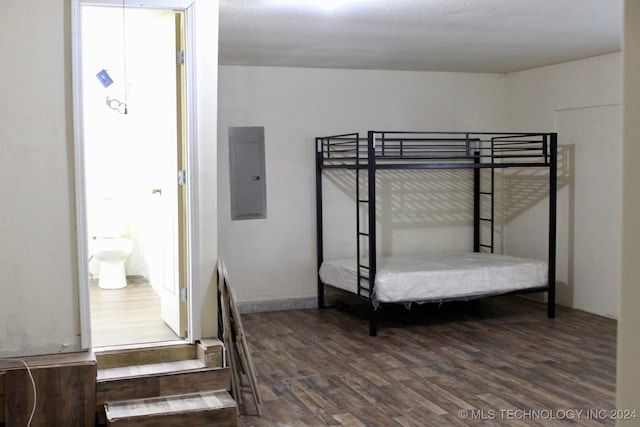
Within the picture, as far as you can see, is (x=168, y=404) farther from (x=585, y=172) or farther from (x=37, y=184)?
(x=585, y=172)

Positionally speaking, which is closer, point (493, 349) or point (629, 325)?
point (629, 325)

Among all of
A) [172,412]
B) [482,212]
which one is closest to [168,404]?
[172,412]

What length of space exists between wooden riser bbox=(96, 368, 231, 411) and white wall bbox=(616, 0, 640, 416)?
7.98 feet

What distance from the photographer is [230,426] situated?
3791 mm

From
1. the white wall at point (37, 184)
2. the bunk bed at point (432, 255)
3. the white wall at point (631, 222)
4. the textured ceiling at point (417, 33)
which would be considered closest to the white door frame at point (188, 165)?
the white wall at point (37, 184)

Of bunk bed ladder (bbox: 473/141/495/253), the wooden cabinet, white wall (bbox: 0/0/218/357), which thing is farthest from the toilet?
bunk bed ladder (bbox: 473/141/495/253)

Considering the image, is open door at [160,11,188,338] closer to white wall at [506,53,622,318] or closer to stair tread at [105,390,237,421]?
stair tread at [105,390,237,421]

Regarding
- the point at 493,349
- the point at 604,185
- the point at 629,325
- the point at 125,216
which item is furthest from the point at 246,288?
the point at 629,325

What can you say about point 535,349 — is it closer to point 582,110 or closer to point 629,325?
point 582,110

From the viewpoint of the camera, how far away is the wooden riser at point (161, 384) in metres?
3.88

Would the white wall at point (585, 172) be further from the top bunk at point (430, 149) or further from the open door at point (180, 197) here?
the open door at point (180, 197)

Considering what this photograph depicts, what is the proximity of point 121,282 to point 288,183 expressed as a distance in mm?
1769

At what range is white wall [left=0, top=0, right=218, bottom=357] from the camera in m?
3.87

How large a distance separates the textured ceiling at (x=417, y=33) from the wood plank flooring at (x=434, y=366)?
2309 millimetres
